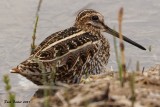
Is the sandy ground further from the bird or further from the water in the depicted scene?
the water

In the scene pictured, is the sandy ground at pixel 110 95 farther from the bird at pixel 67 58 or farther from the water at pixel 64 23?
the water at pixel 64 23

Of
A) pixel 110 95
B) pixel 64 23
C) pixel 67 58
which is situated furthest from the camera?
pixel 64 23

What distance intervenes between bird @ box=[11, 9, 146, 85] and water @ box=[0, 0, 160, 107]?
156 centimetres

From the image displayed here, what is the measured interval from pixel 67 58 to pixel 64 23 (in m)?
3.19

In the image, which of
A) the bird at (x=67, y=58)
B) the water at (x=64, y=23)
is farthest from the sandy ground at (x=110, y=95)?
the water at (x=64, y=23)

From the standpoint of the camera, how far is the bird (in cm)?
695

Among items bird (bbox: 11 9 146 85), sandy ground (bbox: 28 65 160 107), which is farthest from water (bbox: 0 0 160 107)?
sandy ground (bbox: 28 65 160 107)

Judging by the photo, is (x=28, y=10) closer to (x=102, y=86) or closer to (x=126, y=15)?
(x=126, y=15)

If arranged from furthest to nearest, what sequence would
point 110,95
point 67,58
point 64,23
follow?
1. point 64,23
2. point 67,58
3. point 110,95

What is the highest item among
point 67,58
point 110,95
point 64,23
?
point 64,23

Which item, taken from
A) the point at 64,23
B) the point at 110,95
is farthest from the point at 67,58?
the point at 64,23

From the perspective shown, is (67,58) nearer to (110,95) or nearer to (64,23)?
(110,95)

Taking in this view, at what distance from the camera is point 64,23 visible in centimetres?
1035

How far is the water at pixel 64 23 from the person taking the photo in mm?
9508
